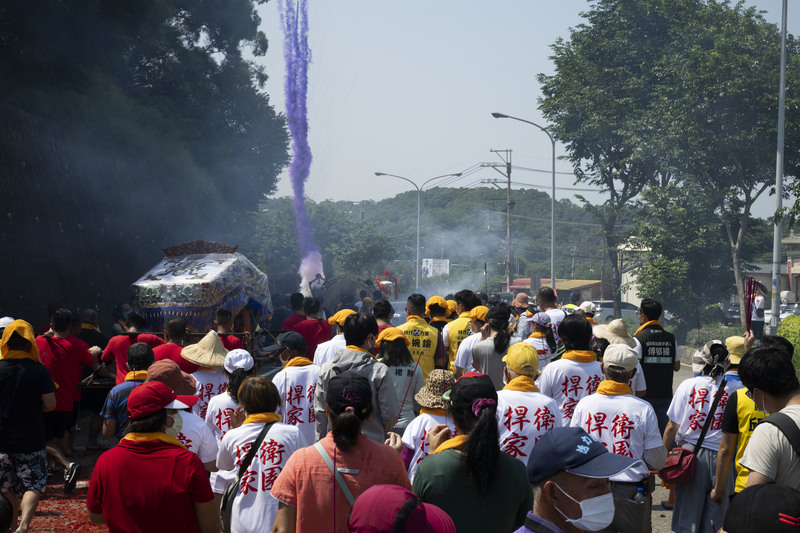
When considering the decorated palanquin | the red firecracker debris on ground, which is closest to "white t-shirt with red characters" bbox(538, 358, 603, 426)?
the red firecracker debris on ground

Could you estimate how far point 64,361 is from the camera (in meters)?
8.40

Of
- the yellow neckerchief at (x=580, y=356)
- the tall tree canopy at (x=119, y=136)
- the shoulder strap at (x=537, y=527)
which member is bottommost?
the shoulder strap at (x=537, y=527)

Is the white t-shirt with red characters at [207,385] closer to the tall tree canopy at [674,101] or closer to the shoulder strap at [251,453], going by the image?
the shoulder strap at [251,453]

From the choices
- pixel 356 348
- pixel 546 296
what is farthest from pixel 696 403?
pixel 546 296

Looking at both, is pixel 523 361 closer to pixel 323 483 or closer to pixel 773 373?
pixel 773 373

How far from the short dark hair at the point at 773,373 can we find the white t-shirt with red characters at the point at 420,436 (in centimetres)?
167

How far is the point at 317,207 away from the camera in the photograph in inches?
2852

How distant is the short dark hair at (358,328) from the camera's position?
5.93 metres

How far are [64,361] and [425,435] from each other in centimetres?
527

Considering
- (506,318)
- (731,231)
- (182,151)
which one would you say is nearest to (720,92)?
(731,231)

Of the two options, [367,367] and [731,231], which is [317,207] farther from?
[367,367]

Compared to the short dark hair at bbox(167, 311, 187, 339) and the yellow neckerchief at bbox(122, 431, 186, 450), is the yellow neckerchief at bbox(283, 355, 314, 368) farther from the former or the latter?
the yellow neckerchief at bbox(122, 431, 186, 450)

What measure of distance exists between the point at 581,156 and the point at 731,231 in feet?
25.6

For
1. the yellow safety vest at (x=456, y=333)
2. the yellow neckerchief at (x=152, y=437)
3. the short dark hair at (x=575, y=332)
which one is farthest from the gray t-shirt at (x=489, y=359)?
the yellow neckerchief at (x=152, y=437)
